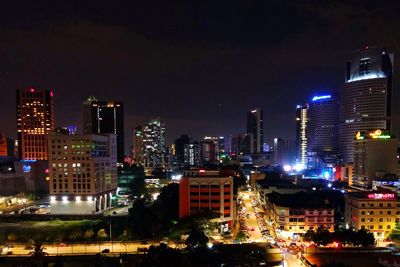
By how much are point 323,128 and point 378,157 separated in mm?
28922

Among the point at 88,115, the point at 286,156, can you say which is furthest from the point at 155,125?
the point at 286,156

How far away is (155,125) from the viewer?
9662cm

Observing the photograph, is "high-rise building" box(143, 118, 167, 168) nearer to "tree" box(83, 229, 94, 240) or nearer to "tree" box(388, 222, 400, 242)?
"tree" box(83, 229, 94, 240)

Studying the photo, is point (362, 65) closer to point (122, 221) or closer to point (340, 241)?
point (340, 241)

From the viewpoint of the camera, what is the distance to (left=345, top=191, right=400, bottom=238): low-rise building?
25.2 m

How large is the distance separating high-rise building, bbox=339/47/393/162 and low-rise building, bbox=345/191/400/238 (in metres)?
31.9

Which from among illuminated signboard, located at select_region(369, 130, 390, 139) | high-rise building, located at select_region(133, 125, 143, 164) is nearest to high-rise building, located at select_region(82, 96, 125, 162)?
high-rise building, located at select_region(133, 125, 143, 164)

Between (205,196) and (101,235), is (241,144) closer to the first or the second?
(205,196)

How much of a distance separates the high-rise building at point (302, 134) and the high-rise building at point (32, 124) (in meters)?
57.3

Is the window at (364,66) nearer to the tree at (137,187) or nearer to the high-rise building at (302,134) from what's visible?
the high-rise building at (302,134)

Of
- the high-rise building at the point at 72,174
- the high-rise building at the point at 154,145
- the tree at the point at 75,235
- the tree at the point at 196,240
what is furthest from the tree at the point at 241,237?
the high-rise building at the point at 154,145

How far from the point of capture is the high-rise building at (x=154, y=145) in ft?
294

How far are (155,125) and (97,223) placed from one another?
7033 centimetres

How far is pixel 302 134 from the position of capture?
86.4 metres
